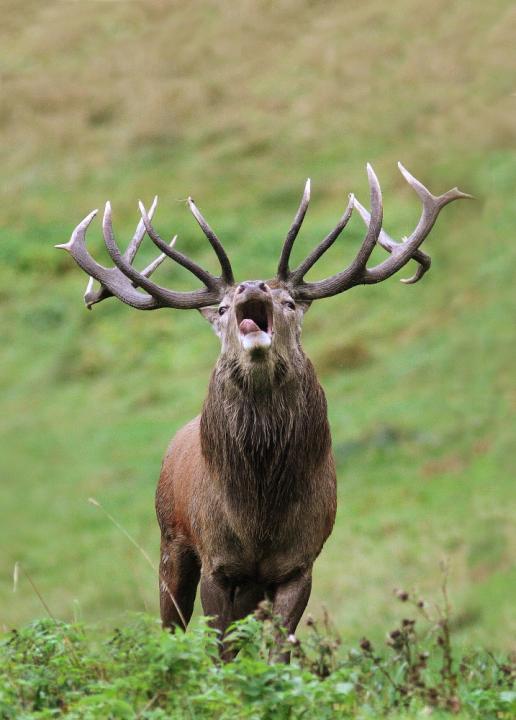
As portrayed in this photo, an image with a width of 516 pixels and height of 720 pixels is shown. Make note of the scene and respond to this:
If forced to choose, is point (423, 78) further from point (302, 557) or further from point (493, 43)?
point (302, 557)

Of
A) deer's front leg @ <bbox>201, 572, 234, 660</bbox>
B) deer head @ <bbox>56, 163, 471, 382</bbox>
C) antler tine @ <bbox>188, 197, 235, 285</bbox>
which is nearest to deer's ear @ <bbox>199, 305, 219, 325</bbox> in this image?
deer head @ <bbox>56, 163, 471, 382</bbox>

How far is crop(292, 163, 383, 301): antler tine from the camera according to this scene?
796 cm

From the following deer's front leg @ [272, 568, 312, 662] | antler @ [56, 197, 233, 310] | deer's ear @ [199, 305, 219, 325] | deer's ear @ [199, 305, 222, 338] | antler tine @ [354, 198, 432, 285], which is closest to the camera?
deer's front leg @ [272, 568, 312, 662]

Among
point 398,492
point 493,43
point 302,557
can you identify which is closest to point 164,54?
point 493,43

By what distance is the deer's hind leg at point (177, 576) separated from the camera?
836 cm

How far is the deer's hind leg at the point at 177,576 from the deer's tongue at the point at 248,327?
1.54 meters

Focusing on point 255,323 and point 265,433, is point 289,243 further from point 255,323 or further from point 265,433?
point 265,433

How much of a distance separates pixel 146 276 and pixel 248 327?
1354mm

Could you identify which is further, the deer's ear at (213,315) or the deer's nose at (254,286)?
the deer's ear at (213,315)

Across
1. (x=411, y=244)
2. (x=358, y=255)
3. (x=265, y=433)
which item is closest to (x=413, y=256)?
(x=411, y=244)

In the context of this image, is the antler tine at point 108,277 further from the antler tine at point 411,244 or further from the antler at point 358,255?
the antler tine at point 411,244

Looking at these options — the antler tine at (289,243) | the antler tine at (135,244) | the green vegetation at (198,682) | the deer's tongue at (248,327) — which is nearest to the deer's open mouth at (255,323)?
the deer's tongue at (248,327)

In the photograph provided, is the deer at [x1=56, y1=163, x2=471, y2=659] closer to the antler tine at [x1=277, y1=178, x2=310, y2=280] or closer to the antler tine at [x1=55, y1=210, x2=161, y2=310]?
the antler tine at [x1=277, y1=178, x2=310, y2=280]

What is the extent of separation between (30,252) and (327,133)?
7490 millimetres
